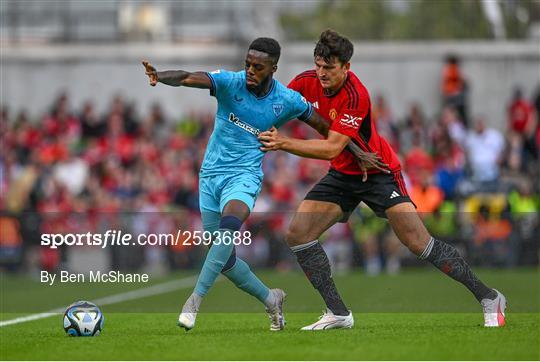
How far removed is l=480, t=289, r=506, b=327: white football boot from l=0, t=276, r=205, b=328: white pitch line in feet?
14.6

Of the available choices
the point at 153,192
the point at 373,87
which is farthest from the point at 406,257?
the point at 373,87

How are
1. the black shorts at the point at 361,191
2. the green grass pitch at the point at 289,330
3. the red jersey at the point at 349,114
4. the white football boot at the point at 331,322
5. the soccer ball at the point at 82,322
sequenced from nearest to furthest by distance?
the green grass pitch at the point at 289,330 → the soccer ball at the point at 82,322 → the red jersey at the point at 349,114 → the white football boot at the point at 331,322 → the black shorts at the point at 361,191

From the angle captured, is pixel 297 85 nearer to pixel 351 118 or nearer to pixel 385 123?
pixel 351 118

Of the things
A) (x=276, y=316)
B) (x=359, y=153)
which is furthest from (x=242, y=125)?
(x=276, y=316)

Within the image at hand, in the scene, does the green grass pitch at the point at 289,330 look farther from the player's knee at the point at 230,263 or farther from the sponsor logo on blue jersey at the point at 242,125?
the sponsor logo on blue jersey at the point at 242,125

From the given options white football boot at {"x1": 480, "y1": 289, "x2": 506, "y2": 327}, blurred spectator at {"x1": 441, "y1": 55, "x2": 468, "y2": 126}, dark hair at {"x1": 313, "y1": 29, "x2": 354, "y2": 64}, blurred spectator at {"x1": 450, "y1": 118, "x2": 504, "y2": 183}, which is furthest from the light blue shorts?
blurred spectator at {"x1": 441, "y1": 55, "x2": 468, "y2": 126}

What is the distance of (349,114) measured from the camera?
10.4 meters

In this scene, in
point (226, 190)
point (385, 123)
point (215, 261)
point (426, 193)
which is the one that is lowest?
point (426, 193)

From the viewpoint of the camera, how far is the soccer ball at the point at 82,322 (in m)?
9.98

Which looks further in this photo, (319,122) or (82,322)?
(319,122)

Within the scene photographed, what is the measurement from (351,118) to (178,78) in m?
1.54

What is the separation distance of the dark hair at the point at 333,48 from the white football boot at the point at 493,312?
2389mm

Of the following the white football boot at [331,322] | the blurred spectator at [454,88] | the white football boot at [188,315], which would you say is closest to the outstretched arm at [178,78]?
the white football boot at [188,315]

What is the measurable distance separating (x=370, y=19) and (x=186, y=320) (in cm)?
1913
